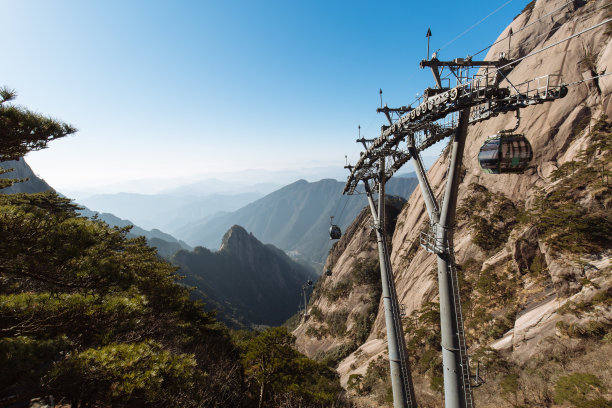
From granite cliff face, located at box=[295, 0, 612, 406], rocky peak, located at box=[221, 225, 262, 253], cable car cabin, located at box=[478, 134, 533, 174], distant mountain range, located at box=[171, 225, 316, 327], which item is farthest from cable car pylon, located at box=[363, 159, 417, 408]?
rocky peak, located at box=[221, 225, 262, 253]

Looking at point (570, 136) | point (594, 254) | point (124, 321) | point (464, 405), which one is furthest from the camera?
point (570, 136)

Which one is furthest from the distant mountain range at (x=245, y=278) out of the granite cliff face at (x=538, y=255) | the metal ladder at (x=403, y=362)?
the metal ladder at (x=403, y=362)

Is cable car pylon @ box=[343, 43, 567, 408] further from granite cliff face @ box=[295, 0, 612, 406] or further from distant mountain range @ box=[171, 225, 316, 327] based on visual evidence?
distant mountain range @ box=[171, 225, 316, 327]

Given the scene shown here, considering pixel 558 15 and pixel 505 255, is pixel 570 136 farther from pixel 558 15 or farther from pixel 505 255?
pixel 558 15

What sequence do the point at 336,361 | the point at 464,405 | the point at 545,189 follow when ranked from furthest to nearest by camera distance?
the point at 336,361
the point at 545,189
the point at 464,405

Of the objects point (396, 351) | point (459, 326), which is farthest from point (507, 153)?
point (396, 351)

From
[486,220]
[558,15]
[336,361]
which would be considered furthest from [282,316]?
[558,15]
